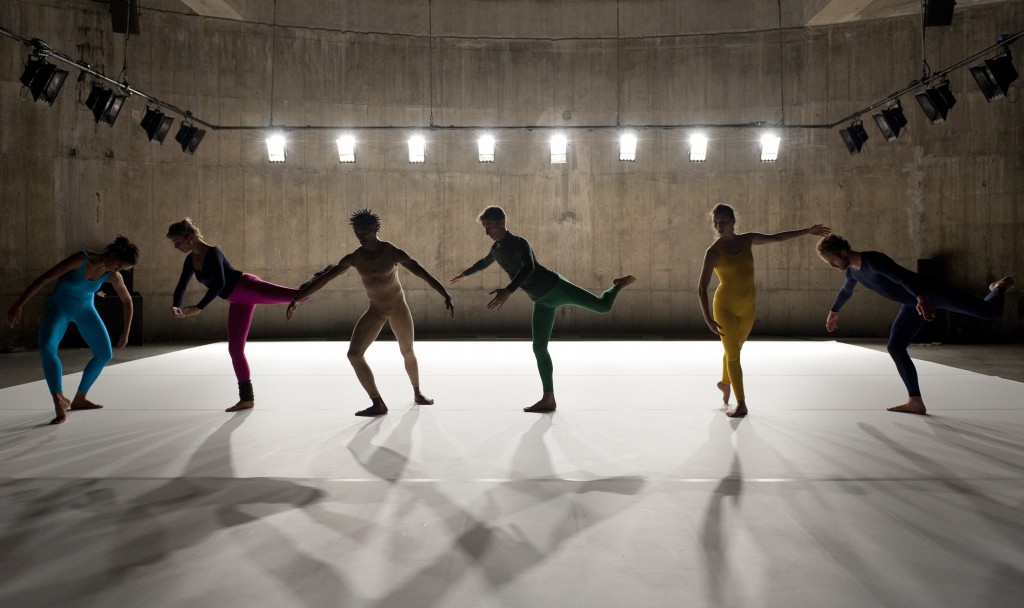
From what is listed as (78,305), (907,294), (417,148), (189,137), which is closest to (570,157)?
(417,148)

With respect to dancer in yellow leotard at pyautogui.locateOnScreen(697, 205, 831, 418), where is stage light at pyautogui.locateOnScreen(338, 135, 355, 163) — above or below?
above

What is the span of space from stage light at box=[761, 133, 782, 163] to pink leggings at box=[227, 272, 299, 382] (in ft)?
29.0

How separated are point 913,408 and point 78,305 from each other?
19.8 ft

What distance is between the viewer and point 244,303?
4.89 m

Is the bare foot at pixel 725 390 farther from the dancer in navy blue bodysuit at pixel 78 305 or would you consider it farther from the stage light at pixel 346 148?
the stage light at pixel 346 148

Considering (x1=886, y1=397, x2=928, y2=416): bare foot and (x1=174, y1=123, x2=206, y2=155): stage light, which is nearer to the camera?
(x1=886, y1=397, x2=928, y2=416): bare foot

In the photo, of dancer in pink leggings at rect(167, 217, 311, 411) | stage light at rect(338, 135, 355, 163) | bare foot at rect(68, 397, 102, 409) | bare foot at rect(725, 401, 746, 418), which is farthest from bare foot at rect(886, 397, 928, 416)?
stage light at rect(338, 135, 355, 163)

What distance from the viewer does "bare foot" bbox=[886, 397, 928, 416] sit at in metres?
4.40

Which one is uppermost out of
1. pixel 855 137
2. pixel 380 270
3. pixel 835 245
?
pixel 855 137

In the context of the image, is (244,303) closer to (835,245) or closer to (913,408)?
(835,245)

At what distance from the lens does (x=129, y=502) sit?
256 cm

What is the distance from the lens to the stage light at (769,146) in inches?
416

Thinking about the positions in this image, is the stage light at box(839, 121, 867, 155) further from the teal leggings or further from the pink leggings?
the pink leggings

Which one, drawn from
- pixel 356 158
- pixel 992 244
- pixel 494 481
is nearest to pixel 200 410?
pixel 494 481
